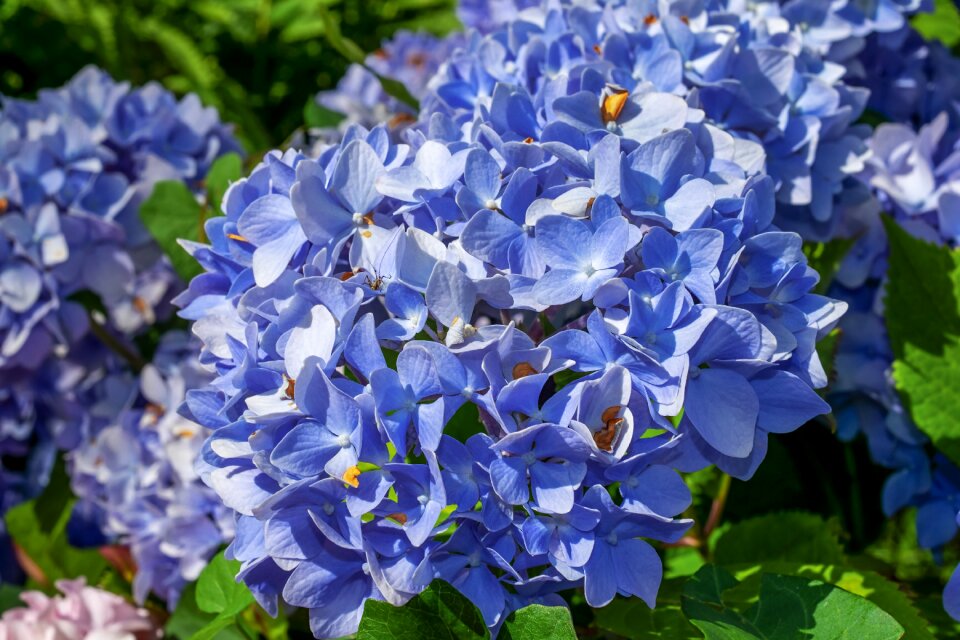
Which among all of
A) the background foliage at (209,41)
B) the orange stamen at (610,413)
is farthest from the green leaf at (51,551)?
the background foliage at (209,41)

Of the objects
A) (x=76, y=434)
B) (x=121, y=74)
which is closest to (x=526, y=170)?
(x=76, y=434)

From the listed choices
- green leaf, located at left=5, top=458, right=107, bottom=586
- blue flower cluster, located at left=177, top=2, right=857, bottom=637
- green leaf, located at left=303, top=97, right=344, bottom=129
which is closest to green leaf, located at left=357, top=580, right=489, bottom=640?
blue flower cluster, located at left=177, top=2, right=857, bottom=637

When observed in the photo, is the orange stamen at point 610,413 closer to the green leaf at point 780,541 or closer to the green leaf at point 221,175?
the green leaf at point 780,541

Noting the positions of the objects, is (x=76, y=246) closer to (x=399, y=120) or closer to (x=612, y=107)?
(x=399, y=120)

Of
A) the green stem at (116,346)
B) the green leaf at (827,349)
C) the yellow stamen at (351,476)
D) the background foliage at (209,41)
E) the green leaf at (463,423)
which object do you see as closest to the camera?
the yellow stamen at (351,476)

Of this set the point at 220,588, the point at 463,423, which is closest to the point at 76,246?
the point at 220,588

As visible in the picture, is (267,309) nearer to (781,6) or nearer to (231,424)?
(231,424)
